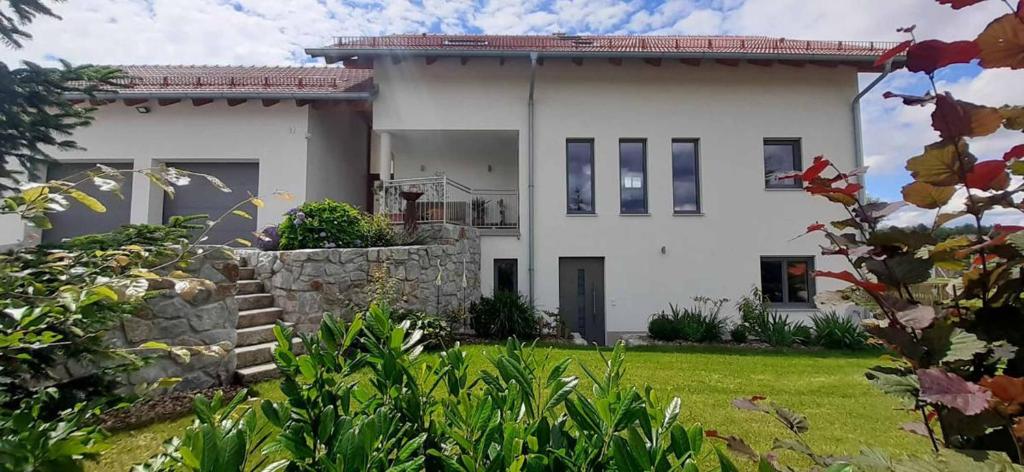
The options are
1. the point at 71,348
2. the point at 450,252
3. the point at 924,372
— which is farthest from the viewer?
the point at 450,252

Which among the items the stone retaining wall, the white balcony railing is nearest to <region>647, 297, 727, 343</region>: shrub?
the white balcony railing

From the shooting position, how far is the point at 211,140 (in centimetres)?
858

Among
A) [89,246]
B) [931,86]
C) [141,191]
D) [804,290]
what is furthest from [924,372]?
[141,191]

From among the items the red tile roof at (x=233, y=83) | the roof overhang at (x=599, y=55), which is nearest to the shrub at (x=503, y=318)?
the roof overhang at (x=599, y=55)

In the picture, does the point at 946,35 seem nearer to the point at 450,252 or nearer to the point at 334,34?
the point at 450,252

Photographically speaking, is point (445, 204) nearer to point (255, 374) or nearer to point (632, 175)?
point (632, 175)

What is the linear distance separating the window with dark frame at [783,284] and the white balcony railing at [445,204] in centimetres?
524

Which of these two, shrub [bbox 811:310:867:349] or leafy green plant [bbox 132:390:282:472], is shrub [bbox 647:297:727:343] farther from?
leafy green plant [bbox 132:390:282:472]

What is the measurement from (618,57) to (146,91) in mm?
9168

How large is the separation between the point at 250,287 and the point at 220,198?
3.81 meters

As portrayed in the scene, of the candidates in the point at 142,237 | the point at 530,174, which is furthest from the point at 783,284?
the point at 142,237

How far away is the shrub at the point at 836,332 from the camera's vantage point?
25.0ft

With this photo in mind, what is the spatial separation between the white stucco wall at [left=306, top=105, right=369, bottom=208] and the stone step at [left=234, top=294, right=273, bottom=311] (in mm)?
3355

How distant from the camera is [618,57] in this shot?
28.2 ft
